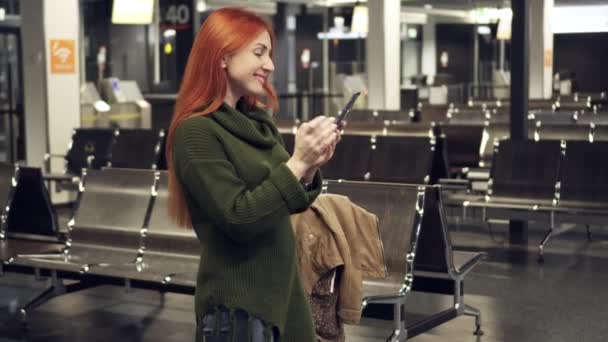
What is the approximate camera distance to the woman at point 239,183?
2.45 meters

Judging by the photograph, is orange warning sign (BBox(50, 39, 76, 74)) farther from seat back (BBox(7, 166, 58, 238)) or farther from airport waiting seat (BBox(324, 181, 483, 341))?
airport waiting seat (BBox(324, 181, 483, 341))

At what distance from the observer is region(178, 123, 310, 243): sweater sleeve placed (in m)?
2.44

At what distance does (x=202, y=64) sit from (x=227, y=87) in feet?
0.27

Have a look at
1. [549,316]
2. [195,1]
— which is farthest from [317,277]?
[195,1]

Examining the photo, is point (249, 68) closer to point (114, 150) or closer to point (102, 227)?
point (102, 227)

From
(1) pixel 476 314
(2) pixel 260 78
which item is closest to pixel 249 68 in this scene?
(2) pixel 260 78

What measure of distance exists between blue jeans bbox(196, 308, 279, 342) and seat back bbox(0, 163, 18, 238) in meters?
5.09

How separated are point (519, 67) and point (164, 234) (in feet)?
13.7

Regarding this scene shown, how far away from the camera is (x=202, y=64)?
2568mm

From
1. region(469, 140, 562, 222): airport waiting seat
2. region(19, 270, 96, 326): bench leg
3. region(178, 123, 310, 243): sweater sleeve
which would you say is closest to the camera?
region(178, 123, 310, 243): sweater sleeve

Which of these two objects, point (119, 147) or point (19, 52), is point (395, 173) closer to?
point (119, 147)

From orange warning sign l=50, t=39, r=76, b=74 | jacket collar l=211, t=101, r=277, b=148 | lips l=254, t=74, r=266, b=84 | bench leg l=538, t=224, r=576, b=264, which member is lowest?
bench leg l=538, t=224, r=576, b=264

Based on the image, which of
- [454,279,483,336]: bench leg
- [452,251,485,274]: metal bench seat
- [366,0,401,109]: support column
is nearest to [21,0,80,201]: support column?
[366,0,401,109]: support column

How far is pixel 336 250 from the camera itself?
10.9ft
